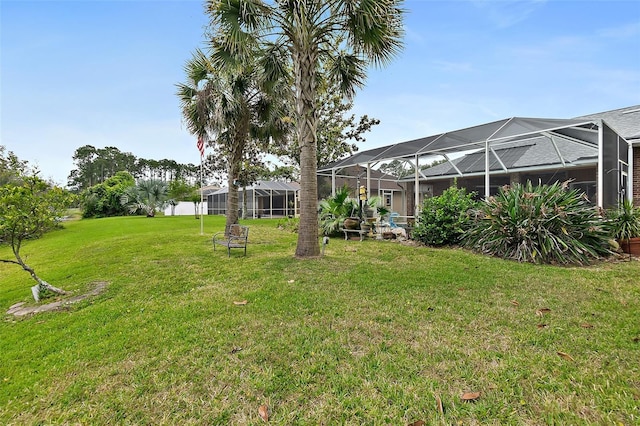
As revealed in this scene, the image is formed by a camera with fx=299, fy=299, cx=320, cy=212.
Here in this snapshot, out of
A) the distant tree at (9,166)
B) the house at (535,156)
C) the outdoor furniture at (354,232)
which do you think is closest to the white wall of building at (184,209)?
the distant tree at (9,166)

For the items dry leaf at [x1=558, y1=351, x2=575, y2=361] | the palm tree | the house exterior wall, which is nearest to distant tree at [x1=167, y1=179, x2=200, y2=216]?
the palm tree

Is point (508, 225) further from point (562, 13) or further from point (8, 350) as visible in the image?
point (8, 350)

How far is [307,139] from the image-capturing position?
22.2 ft

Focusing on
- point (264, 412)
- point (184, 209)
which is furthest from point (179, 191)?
point (264, 412)

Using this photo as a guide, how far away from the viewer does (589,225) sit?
6.46 m

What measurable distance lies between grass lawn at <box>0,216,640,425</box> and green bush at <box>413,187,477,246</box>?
3189mm

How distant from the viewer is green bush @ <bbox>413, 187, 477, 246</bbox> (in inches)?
330

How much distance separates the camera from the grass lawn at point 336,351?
196cm

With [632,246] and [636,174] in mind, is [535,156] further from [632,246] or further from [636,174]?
[632,246]

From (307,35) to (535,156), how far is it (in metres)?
12.4

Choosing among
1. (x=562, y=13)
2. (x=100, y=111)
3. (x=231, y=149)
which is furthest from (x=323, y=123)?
(x=100, y=111)

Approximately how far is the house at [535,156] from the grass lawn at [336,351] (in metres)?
4.08

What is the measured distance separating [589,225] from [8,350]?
965 centimetres

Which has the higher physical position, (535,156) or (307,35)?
(307,35)
